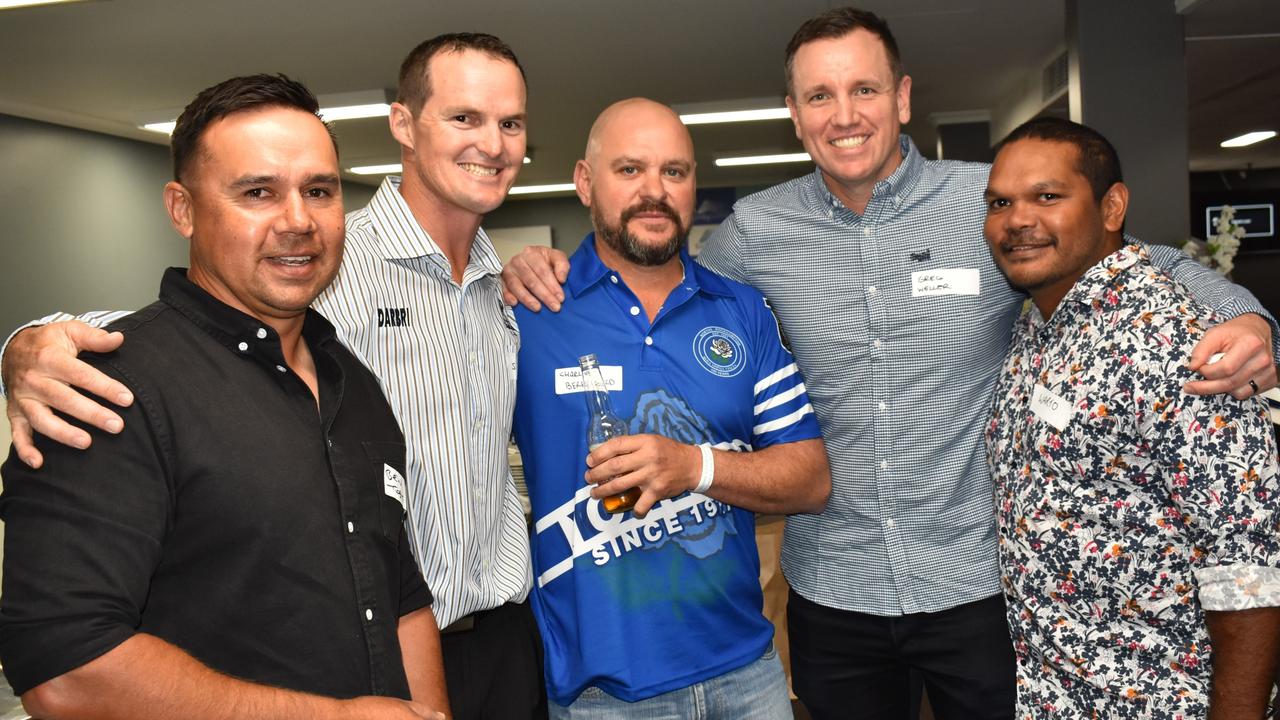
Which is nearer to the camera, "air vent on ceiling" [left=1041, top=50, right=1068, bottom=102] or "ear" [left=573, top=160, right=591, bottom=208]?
"ear" [left=573, top=160, right=591, bottom=208]

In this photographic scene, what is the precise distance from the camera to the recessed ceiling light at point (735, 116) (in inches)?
392

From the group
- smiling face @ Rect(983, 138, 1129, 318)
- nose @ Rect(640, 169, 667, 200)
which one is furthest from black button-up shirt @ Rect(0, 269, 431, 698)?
smiling face @ Rect(983, 138, 1129, 318)

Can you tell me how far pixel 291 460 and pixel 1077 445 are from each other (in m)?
1.44

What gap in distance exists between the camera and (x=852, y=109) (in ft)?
7.22

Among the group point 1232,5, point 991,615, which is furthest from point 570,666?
point 1232,5

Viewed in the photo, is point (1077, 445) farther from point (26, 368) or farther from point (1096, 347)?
point (26, 368)

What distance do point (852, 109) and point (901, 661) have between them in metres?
1.35

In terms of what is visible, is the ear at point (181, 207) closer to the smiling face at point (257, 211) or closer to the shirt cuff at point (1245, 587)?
the smiling face at point (257, 211)

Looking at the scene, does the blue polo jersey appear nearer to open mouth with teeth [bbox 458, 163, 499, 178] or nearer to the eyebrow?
open mouth with teeth [bbox 458, 163, 499, 178]

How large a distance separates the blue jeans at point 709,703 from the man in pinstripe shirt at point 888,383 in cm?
25

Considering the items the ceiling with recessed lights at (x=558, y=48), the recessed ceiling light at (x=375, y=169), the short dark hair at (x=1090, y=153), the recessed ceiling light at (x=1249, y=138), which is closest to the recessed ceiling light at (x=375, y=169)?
the recessed ceiling light at (x=375, y=169)

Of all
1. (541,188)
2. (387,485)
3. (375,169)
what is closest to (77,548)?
(387,485)

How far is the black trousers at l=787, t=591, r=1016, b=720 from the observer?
2084 millimetres

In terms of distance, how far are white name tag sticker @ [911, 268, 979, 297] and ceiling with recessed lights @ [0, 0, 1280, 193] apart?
15.7ft
